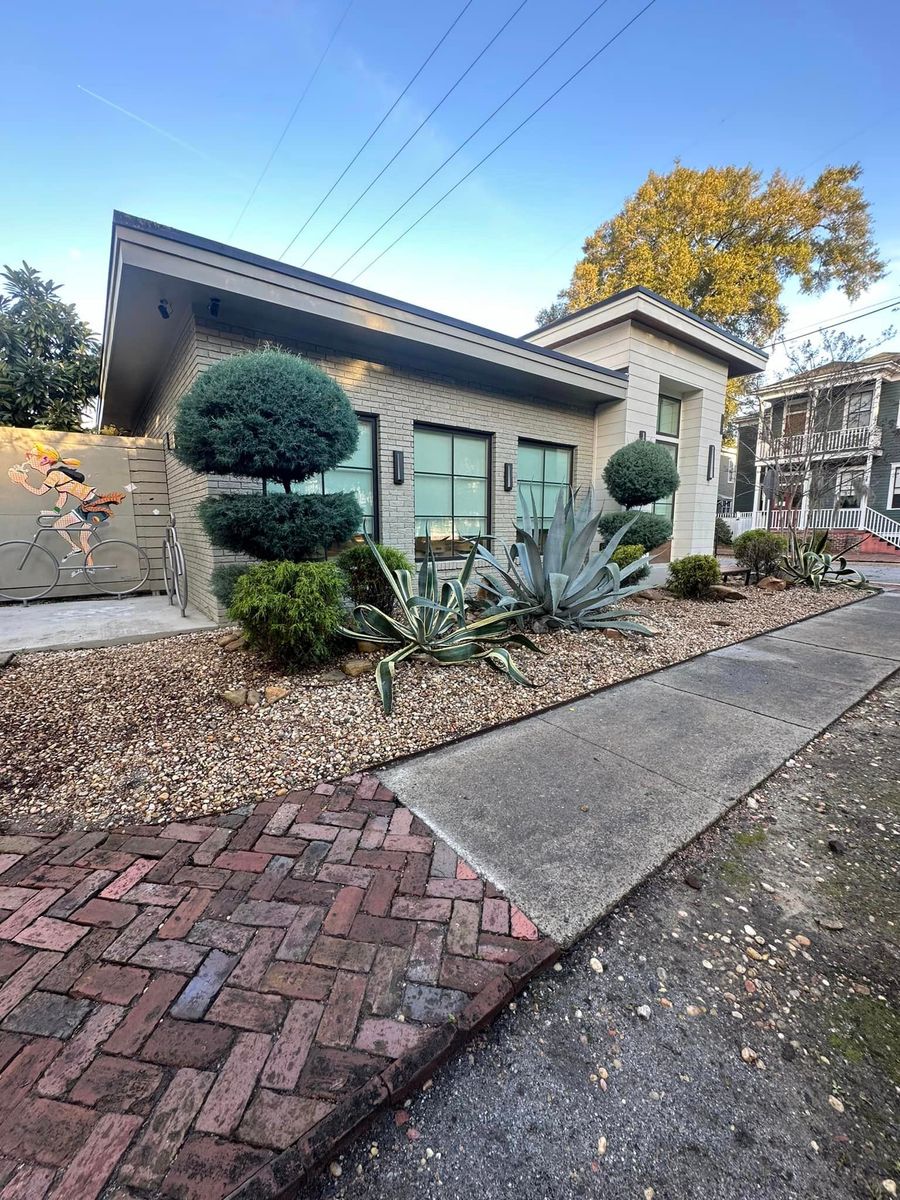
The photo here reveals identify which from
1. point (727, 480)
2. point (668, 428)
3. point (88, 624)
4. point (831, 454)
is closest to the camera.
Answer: point (88, 624)

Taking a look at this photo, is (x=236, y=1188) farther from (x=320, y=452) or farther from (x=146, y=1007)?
(x=320, y=452)

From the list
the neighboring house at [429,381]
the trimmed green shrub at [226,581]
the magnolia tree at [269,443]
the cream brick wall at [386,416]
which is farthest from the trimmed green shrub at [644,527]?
the trimmed green shrub at [226,581]

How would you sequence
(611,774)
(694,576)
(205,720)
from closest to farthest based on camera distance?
1. (611,774)
2. (205,720)
3. (694,576)

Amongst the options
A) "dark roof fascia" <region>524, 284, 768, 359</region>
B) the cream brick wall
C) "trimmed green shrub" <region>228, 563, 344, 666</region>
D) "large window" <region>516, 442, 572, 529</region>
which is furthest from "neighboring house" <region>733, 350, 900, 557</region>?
"trimmed green shrub" <region>228, 563, 344, 666</region>

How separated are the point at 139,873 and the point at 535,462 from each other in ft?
22.1

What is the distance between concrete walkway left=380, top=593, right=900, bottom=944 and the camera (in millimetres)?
1600

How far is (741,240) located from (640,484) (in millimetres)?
12417

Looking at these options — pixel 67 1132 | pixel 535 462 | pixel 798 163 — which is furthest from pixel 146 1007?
pixel 798 163

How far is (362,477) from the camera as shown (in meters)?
5.44

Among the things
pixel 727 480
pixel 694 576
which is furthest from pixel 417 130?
pixel 727 480

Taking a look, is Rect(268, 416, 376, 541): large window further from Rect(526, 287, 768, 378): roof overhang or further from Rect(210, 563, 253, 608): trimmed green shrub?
Rect(526, 287, 768, 378): roof overhang

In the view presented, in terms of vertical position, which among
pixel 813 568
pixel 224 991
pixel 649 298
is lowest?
pixel 224 991

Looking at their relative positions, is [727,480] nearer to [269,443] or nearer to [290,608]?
[269,443]

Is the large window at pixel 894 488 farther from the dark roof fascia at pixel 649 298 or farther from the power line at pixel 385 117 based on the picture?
the power line at pixel 385 117
